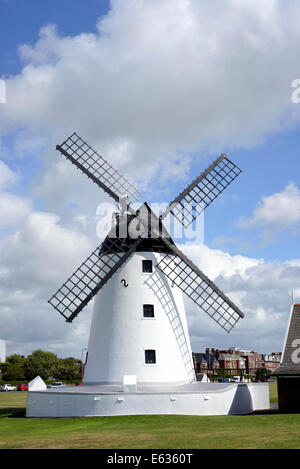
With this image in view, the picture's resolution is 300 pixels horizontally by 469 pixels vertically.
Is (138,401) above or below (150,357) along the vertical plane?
below

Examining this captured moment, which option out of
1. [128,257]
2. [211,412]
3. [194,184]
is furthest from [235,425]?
[194,184]

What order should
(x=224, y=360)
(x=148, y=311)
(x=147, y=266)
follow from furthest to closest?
1. (x=224, y=360)
2. (x=147, y=266)
3. (x=148, y=311)

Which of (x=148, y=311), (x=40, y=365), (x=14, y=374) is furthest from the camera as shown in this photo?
(x=40, y=365)

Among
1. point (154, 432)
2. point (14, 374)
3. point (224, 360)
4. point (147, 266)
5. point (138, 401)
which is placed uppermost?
point (147, 266)

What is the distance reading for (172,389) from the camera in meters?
25.9

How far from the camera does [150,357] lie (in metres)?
26.8

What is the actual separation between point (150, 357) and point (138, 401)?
10.8ft

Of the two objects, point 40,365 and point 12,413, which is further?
point 40,365

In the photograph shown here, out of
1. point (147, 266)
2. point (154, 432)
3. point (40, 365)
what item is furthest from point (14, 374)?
point (154, 432)

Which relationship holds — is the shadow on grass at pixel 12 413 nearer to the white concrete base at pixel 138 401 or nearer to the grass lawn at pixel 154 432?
the white concrete base at pixel 138 401

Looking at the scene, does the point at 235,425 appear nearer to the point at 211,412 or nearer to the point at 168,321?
the point at 211,412

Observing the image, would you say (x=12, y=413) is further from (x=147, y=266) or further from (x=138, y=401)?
(x=147, y=266)

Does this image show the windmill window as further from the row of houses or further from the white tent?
the row of houses

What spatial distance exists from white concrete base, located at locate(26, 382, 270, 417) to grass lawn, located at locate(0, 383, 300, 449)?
0.80 m
